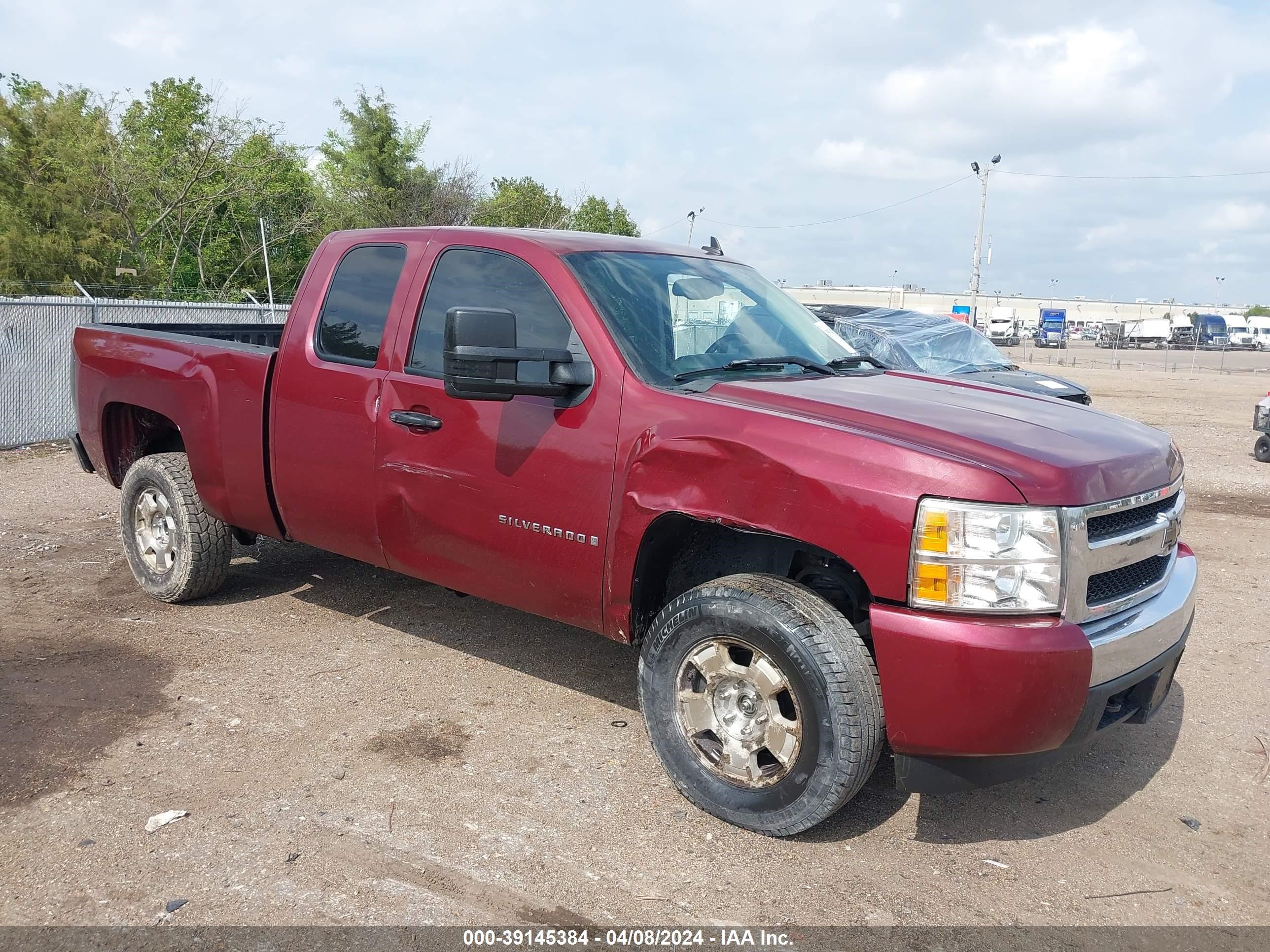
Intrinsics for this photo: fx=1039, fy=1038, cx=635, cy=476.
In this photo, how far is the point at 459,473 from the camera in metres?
4.08

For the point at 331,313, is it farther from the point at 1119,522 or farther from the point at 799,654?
the point at 1119,522

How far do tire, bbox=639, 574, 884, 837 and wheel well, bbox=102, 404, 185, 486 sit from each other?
3.56 m

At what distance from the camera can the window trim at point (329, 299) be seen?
448cm

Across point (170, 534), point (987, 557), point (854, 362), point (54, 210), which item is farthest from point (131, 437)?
point (54, 210)

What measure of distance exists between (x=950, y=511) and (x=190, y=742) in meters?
2.99

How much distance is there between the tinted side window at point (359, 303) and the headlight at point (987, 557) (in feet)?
8.41

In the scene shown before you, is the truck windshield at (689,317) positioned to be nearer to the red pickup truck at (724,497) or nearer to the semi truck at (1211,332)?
the red pickup truck at (724,497)

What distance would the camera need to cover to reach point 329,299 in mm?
4773

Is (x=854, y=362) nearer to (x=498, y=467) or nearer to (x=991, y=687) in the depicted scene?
(x=498, y=467)

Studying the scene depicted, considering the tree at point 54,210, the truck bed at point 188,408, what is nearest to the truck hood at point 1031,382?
the truck bed at point 188,408

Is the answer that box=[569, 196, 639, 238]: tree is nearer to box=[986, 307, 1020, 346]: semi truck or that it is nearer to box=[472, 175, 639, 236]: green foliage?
box=[472, 175, 639, 236]: green foliage

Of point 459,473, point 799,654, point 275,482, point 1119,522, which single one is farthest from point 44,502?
point 1119,522

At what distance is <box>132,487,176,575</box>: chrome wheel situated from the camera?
5590mm

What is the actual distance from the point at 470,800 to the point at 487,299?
6.38ft
